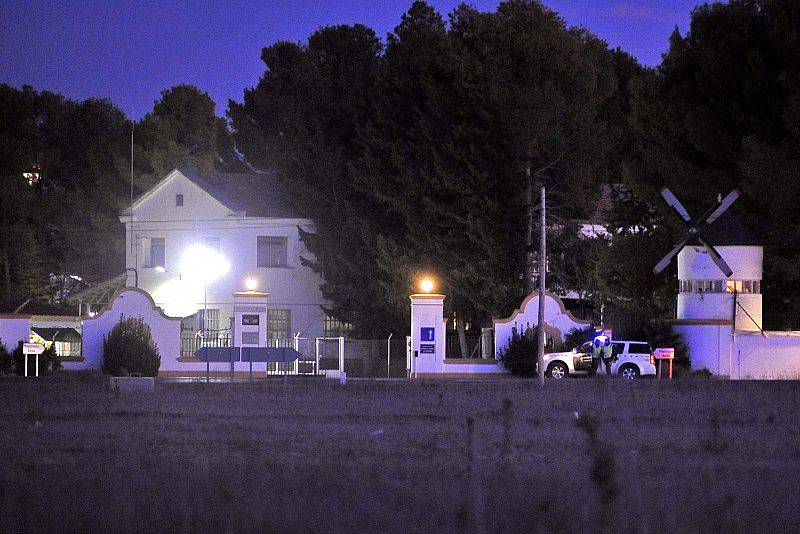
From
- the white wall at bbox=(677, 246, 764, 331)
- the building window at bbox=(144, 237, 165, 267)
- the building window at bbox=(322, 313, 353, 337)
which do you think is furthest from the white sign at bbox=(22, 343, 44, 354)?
the white wall at bbox=(677, 246, 764, 331)

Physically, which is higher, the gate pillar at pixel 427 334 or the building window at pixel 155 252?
the building window at pixel 155 252

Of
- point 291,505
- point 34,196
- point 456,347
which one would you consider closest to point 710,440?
point 291,505

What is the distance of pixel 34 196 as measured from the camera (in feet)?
250

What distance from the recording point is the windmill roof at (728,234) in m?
47.7

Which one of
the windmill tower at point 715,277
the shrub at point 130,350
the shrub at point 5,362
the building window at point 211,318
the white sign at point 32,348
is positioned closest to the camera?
the white sign at point 32,348

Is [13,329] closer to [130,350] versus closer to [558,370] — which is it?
[130,350]

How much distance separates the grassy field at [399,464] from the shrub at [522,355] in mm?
14725

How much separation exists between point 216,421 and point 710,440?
9.12 metres

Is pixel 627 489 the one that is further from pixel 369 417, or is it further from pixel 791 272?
pixel 791 272

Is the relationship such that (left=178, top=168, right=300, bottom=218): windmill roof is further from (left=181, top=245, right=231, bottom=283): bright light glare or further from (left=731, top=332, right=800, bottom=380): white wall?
(left=731, top=332, right=800, bottom=380): white wall

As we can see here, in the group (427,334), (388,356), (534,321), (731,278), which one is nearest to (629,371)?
(534,321)

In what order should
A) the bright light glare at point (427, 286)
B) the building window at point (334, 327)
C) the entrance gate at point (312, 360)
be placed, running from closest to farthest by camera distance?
the entrance gate at point (312, 360) < the bright light glare at point (427, 286) < the building window at point (334, 327)

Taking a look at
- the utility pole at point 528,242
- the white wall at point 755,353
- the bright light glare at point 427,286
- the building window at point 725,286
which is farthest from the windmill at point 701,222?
the bright light glare at point 427,286

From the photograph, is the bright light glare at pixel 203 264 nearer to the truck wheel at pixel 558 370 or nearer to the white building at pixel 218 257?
the white building at pixel 218 257
